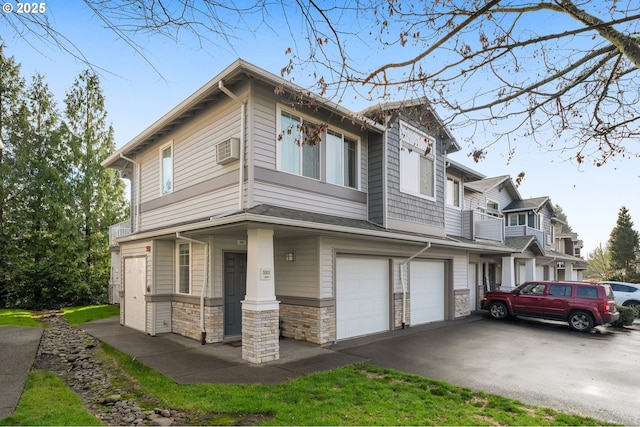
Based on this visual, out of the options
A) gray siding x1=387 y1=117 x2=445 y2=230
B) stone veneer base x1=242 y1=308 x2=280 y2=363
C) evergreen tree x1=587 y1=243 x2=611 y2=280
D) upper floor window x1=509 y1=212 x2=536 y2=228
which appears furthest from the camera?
evergreen tree x1=587 y1=243 x2=611 y2=280

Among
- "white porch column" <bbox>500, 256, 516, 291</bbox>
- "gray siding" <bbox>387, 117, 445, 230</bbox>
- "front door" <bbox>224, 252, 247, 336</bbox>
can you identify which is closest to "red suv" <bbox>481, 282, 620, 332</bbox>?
"white porch column" <bbox>500, 256, 516, 291</bbox>

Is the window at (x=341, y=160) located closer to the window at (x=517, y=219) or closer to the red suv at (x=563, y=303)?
the red suv at (x=563, y=303)

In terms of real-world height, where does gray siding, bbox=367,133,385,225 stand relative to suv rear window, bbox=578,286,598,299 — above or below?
above

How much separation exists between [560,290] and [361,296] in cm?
761

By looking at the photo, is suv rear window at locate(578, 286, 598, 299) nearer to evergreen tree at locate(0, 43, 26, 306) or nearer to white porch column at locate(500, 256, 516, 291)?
white porch column at locate(500, 256, 516, 291)

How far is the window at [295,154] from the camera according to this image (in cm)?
908

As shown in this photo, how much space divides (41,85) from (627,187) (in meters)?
25.0

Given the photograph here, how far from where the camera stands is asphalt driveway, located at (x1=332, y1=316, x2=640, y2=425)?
6.04 meters

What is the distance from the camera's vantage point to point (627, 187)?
605cm

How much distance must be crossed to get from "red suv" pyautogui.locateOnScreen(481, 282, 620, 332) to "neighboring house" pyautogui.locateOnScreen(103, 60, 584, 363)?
283 cm

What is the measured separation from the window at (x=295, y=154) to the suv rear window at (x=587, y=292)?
32.0 feet

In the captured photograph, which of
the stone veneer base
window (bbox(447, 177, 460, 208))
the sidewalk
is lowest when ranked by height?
the sidewalk

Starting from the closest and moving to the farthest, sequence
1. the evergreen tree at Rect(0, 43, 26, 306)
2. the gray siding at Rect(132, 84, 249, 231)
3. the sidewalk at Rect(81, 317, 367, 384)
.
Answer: the sidewalk at Rect(81, 317, 367, 384)
the gray siding at Rect(132, 84, 249, 231)
the evergreen tree at Rect(0, 43, 26, 306)

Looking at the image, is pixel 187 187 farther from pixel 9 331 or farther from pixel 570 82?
pixel 570 82
